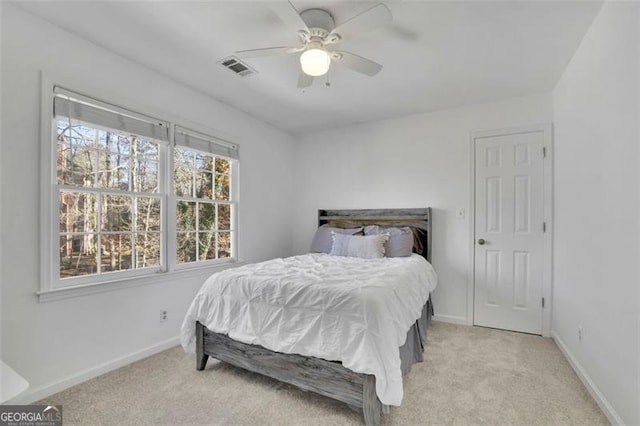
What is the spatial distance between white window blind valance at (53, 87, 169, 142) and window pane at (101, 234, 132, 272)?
0.90 m

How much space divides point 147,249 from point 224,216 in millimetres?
951

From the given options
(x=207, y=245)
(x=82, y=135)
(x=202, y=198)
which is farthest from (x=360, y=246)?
(x=82, y=135)

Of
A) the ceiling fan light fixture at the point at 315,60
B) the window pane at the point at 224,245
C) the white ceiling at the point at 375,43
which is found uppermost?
the white ceiling at the point at 375,43

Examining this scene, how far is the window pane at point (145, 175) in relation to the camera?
269cm

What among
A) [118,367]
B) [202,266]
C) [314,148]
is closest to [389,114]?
[314,148]

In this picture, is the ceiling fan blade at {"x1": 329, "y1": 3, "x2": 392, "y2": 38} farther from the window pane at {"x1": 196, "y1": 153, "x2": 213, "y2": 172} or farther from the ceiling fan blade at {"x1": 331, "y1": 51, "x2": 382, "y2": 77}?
the window pane at {"x1": 196, "y1": 153, "x2": 213, "y2": 172}

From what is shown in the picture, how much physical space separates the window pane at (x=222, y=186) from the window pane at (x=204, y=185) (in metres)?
0.11

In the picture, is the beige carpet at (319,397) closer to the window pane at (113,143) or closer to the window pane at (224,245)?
the window pane at (224,245)

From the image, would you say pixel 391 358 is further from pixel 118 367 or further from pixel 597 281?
pixel 118 367

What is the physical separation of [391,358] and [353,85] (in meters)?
→ 2.46

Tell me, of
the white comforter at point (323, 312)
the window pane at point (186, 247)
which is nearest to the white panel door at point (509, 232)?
the white comforter at point (323, 312)

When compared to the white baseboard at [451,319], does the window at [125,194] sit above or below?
above

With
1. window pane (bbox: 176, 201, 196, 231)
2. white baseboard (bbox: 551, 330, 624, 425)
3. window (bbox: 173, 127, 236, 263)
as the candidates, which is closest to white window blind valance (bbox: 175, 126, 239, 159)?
window (bbox: 173, 127, 236, 263)

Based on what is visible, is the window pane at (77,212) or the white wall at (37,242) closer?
the white wall at (37,242)
